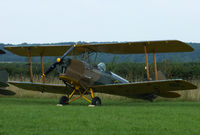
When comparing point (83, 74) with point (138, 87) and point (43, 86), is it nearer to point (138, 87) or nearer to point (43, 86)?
point (138, 87)

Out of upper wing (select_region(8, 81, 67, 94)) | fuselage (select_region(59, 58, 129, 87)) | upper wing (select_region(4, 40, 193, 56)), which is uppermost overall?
upper wing (select_region(4, 40, 193, 56))

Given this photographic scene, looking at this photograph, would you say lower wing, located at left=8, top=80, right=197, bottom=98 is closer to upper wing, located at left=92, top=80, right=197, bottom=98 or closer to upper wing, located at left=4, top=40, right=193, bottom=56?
upper wing, located at left=92, top=80, right=197, bottom=98

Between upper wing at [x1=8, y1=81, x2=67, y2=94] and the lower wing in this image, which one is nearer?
the lower wing

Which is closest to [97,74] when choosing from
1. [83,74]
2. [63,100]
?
[83,74]

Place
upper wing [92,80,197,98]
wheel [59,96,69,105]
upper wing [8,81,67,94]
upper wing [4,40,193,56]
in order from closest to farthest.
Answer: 1. upper wing [92,80,197,98]
2. upper wing [4,40,193,56]
3. wheel [59,96,69,105]
4. upper wing [8,81,67,94]

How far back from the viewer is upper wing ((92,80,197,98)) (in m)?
10.1

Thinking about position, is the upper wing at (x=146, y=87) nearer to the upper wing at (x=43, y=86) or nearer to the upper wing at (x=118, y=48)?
the upper wing at (x=118, y=48)

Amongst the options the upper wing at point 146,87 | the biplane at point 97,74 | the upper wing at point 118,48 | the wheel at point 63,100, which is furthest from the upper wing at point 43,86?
the upper wing at point 146,87

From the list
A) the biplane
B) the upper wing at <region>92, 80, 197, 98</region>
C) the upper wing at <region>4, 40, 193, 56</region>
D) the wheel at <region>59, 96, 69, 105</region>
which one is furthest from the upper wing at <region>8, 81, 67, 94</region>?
the upper wing at <region>92, 80, 197, 98</region>

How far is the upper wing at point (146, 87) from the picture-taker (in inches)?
398

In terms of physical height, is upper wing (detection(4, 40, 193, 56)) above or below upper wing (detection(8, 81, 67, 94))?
above

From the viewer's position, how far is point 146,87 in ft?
35.8

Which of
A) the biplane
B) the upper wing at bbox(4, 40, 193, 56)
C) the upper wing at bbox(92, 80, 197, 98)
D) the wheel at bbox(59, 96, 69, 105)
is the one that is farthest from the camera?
the wheel at bbox(59, 96, 69, 105)

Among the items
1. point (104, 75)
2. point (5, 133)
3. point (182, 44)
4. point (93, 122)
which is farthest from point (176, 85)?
point (5, 133)
